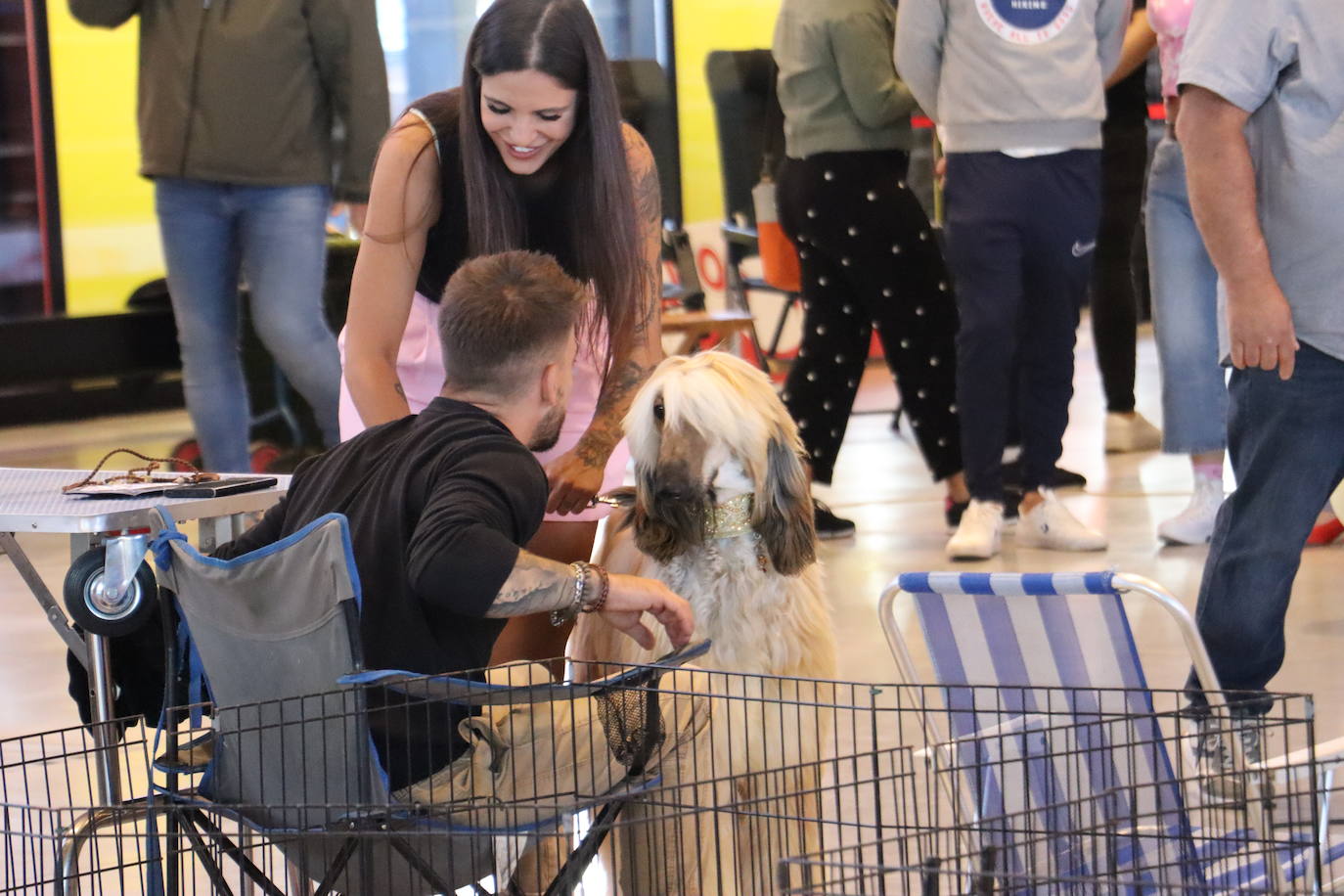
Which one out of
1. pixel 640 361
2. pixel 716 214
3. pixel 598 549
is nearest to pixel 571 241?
pixel 640 361

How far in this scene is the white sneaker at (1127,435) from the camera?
7039 mm

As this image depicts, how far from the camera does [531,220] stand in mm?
3076

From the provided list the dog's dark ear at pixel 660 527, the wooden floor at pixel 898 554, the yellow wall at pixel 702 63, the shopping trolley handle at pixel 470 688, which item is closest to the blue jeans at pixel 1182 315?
the wooden floor at pixel 898 554

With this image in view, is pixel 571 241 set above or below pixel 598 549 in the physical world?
above

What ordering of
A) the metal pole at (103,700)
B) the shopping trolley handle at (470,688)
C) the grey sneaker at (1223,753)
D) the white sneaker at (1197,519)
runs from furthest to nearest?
the white sneaker at (1197,519) → the metal pole at (103,700) → the shopping trolley handle at (470,688) → the grey sneaker at (1223,753)

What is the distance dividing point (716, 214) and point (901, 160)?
3.04 metres

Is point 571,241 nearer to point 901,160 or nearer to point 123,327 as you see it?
point 901,160

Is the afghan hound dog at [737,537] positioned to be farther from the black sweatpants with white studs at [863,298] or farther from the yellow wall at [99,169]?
the yellow wall at [99,169]

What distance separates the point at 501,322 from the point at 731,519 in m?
0.64

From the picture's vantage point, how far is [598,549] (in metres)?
3.23

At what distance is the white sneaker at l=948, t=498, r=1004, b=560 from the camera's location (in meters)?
5.06

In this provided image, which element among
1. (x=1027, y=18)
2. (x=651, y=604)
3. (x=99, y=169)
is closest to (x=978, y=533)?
(x=1027, y=18)

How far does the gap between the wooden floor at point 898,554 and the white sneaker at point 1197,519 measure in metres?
0.05

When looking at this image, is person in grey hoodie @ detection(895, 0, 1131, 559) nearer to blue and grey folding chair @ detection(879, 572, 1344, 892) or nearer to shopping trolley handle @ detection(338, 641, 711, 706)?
blue and grey folding chair @ detection(879, 572, 1344, 892)
